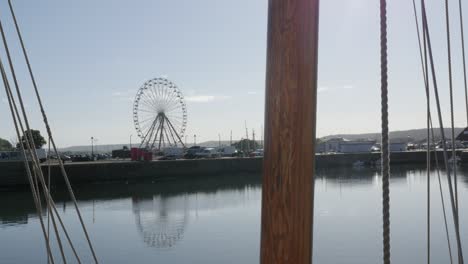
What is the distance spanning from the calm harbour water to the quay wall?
61.4 inches

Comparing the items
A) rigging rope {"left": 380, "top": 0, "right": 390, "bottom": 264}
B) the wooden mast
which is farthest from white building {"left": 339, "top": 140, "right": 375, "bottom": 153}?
the wooden mast

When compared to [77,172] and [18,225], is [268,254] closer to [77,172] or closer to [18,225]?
[18,225]

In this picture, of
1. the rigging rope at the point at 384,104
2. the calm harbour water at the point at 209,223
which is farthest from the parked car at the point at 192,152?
the rigging rope at the point at 384,104

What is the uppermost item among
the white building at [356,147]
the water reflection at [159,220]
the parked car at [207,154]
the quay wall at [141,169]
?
the white building at [356,147]

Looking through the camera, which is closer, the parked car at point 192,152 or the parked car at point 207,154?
the parked car at point 192,152

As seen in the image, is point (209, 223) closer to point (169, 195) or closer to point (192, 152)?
point (169, 195)

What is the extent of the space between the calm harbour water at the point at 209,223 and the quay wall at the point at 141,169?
1.56 m

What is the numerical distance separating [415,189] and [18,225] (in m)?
24.0

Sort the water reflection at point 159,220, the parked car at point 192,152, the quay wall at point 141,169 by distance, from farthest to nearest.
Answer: the parked car at point 192,152 → the quay wall at point 141,169 → the water reflection at point 159,220

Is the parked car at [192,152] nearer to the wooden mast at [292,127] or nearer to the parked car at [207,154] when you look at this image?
the parked car at [207,154]

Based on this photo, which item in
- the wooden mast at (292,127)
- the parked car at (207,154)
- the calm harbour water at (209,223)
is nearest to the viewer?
the wooden mast at (292,127)

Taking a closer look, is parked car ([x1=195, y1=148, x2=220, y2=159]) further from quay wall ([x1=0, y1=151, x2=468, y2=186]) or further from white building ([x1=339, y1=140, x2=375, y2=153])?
white building ([x1=339, y1=140, x2=375, y2=153])

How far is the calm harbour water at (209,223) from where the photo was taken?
14.7 metres

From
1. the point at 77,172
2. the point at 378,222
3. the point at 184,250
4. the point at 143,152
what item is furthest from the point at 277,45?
the point at 143,152
